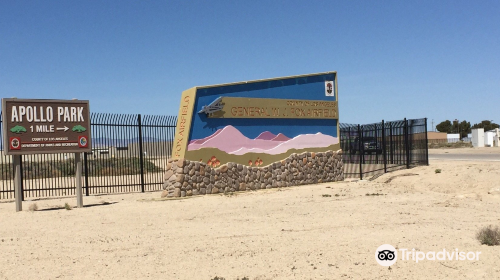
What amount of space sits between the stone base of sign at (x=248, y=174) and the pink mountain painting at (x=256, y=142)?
43cm

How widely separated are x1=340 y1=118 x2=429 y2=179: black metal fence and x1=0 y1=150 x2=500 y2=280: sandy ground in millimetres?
5987

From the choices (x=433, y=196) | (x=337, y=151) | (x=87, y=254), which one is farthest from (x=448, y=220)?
(x=337, y=151)

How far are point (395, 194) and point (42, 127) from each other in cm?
1045

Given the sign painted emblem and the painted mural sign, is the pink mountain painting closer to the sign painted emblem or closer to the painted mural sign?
the painted mural sign

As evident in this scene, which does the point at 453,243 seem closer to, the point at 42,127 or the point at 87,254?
the point at 87,254

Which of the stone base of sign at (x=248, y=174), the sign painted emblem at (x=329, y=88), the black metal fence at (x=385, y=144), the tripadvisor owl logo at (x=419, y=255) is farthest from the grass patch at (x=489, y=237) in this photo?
the black metal fence at (x=385, y=144)

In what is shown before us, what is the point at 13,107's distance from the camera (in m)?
12.8

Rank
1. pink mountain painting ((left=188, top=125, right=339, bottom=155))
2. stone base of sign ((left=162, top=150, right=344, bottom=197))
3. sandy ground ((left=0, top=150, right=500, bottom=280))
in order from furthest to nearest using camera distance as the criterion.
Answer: pink mountain painting ((left=188, top=125, right=339, bottom=155))
stone base of sign ((left=162, top=150, right=344, bottom=197))
sandy ground ((left=0, top=150, right=500, bottom=280))

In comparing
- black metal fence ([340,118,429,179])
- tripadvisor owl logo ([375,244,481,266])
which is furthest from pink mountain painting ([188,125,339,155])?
tripadvisor owl logo ([375,244,481,266])

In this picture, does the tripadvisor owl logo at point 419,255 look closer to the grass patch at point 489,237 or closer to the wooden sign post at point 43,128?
the grass patch at point 489,237

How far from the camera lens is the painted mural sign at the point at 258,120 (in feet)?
51.0

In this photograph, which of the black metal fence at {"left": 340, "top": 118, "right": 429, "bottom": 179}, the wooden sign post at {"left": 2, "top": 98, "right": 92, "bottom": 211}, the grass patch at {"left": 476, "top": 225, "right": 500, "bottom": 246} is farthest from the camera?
the black metal fence at {"left": 340, "top": 118, "right": 429, "bottom": 179}

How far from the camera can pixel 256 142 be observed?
673 inches

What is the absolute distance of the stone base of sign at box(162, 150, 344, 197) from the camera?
1511 centimetres
